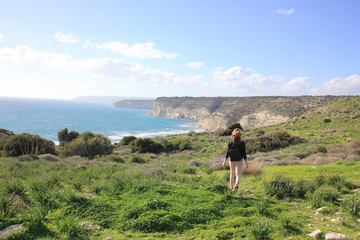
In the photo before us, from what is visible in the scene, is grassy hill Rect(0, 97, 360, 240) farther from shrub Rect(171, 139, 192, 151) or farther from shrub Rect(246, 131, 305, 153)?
shrub Rect(171, 139, 192, 151)

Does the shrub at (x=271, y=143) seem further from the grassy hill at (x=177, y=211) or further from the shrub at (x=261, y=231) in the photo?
the shrub at (x=261, y=231)

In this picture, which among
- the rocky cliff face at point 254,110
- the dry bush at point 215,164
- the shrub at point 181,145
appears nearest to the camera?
the dry bush at point 215,164

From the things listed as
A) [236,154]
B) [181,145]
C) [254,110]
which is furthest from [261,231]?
[254,110]

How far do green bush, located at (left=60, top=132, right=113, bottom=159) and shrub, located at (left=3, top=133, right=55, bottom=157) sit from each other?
1.94m

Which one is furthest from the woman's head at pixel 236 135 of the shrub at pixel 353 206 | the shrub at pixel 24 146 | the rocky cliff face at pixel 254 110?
the rocky cliff face at pixel 254 110

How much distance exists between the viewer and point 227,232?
4.29 metres

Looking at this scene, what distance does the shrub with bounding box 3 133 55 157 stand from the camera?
76.6 ft

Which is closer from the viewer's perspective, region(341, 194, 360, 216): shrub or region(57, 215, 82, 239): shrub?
region(57, 215, 82, 239): shrub

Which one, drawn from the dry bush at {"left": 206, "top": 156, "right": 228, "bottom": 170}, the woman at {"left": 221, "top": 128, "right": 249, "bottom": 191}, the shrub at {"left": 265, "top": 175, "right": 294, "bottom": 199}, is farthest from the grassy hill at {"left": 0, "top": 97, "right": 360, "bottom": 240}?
the dry bush at {"left": 206, "top": 156, "right": 228, "bottom": 170}

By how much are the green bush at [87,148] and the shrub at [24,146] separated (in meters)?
1.94

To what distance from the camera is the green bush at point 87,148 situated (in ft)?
80.1

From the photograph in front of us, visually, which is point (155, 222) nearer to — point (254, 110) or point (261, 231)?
point (261, 231)

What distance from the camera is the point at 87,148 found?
2519cm

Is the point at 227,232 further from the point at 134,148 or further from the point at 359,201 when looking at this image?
the point at 134,148
